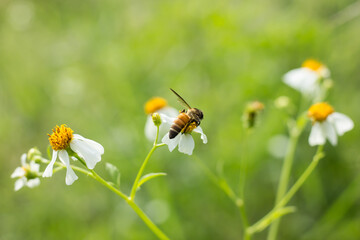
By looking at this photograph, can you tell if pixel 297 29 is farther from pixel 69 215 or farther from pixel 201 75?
pixel 69 215

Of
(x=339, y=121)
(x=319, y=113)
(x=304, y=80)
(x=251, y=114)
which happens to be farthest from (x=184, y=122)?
(x=304, y=80)

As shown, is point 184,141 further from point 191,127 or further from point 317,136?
point 317,136

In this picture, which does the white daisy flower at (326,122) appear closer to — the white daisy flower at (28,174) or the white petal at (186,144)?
the white petal at (186,144)

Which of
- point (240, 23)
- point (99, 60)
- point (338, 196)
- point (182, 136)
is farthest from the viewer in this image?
point (99, 60)

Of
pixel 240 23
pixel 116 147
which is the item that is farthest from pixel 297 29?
pixel 116 147

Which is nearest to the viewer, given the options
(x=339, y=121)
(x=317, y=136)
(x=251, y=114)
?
(x=317, y=136)

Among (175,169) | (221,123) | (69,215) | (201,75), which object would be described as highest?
(201,75)

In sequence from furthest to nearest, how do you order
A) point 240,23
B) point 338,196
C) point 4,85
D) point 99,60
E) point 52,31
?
point 52,31 < point 4,85 < point 99,60 < point 240,23 < point 338,196
